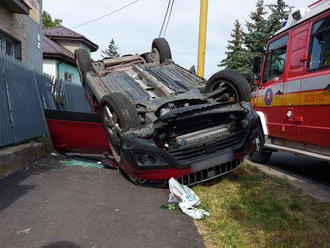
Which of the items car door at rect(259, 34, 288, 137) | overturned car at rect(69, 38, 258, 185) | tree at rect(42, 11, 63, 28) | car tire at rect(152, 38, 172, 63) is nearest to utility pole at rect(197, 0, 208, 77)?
car tire at rect(152, 38, 172, 63)

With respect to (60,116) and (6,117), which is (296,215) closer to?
(60,116)

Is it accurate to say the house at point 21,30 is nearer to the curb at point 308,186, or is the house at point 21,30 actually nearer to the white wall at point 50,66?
the curb at point 308,186

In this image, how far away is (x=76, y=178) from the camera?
4.41 m

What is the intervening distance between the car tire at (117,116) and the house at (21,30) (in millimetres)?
3947

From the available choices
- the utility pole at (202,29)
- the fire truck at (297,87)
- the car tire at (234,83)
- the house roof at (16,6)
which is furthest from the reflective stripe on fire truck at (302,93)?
the house roof at (16,6)

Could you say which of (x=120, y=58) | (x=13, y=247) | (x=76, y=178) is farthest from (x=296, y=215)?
(x=120, y=58)

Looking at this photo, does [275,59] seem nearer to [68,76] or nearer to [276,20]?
[276,20]

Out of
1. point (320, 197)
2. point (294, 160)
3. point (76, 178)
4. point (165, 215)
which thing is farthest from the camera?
point (294, 160)

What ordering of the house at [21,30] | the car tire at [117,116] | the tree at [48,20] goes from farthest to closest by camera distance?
1. the tree at [48,20]
2. the house at [21,30]
3. the car tire at [117,116]

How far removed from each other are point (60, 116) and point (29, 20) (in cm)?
694

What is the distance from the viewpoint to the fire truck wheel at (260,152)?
6000mm

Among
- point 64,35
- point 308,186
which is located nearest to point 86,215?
point 308,186

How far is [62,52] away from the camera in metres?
18.7

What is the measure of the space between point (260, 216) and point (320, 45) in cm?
300
